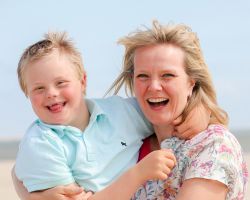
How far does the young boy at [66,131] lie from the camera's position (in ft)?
12.2

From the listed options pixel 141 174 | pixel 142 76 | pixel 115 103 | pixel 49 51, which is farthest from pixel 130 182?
pixel 49 51

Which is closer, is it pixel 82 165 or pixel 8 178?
pixel 82 165

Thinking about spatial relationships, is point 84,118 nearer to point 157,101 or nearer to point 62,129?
point 62,129

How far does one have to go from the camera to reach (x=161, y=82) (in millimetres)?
3650

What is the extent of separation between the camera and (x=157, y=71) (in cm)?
365

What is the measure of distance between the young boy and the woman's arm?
16.1 inches

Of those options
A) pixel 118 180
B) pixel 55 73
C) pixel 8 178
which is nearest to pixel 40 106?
pixel 55 73

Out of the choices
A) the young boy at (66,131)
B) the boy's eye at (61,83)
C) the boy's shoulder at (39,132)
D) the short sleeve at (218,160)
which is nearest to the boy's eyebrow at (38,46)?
the young boy at (66,131)

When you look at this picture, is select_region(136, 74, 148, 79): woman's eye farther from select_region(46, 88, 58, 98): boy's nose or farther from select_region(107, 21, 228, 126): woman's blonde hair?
select_region(46, 88, 58, 98): boy's nose

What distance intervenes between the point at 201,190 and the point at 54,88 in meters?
0.98

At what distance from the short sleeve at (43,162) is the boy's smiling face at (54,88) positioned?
0.12 metres

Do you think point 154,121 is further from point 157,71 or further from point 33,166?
point 33,166

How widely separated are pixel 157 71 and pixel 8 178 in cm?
1179

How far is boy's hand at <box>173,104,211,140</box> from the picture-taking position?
12.0 ft
